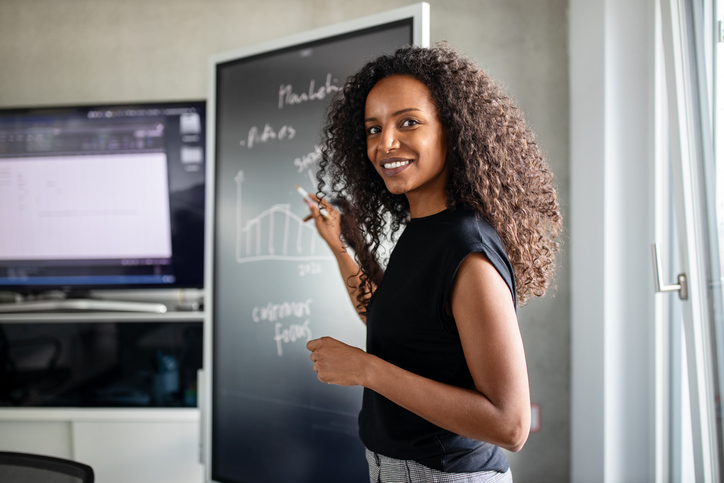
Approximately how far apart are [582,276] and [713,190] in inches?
25.1

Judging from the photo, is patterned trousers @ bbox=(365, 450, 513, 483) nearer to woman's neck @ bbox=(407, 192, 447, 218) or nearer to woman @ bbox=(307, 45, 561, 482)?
woman @ bbox=(307, 45, 561, 482)

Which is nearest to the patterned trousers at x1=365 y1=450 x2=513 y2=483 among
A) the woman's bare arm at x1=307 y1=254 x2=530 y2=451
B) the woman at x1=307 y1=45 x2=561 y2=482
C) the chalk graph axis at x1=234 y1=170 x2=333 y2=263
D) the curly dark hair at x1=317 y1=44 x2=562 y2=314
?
the woman at x1=307 y1=45 x2=561 y2=482

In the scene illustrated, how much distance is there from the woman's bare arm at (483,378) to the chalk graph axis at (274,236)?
2.48 ft

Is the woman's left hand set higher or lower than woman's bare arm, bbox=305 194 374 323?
lower

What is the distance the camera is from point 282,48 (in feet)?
4.81

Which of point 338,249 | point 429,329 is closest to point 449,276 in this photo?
point 429,329

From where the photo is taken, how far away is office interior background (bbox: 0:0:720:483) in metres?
1.55

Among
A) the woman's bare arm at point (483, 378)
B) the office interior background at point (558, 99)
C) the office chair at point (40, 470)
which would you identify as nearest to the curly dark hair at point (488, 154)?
the woman's bare arm at point (483, 378)

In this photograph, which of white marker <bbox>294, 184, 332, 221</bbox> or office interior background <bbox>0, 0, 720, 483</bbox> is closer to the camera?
white marker <bbox>294, 184, 332, 221</bbox>

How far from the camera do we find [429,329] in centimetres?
77

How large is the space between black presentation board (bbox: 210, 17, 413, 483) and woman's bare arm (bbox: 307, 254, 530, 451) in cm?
68

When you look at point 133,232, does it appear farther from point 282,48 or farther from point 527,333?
point 527,333

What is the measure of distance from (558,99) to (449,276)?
1452 millimetres

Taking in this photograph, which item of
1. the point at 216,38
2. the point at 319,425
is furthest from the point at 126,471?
the point at 216,38
